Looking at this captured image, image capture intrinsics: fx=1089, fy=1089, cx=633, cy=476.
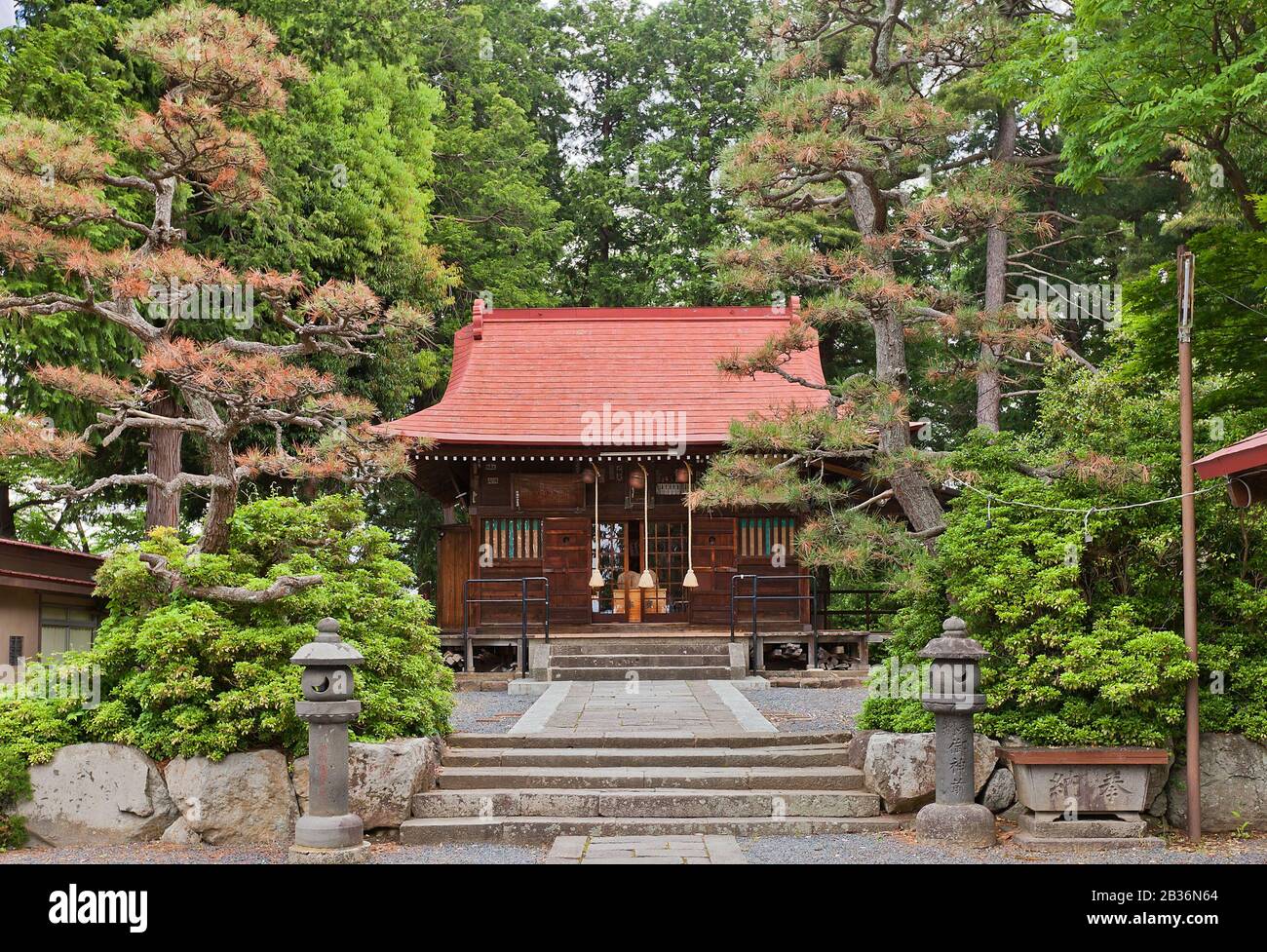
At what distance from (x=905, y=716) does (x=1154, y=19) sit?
712 cm

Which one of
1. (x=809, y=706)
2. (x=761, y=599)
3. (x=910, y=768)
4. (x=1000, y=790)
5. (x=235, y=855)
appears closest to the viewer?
(x=235, y=855)

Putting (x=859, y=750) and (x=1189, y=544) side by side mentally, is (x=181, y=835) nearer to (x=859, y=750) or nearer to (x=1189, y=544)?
(x=859, y=750)

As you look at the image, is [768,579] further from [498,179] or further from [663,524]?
[498,179]

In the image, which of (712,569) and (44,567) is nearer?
(44,567)

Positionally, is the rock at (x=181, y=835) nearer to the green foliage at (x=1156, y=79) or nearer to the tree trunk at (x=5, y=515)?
the green foliage at (x=1156, y=79)

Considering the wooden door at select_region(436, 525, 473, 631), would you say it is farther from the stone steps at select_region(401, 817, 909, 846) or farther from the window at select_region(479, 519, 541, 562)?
the stone steps at select_region(401, 817, 909, 846)

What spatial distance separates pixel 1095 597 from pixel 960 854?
243 cm

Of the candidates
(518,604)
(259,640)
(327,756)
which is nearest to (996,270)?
(518,604)

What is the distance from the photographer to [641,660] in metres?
15.0

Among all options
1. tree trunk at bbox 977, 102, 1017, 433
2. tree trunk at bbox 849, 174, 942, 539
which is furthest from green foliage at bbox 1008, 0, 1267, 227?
tree trunk at bbox 977, 102, 1017, 433

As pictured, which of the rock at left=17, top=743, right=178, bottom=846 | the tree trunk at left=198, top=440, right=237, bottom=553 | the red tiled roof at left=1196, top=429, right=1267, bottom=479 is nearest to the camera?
the red tiled roof at left=1196, top=429, right=1267, bottom=479

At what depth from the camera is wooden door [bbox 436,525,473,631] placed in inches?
692

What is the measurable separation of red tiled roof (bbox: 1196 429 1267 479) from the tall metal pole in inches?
16.3

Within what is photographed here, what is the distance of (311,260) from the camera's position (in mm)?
17906
